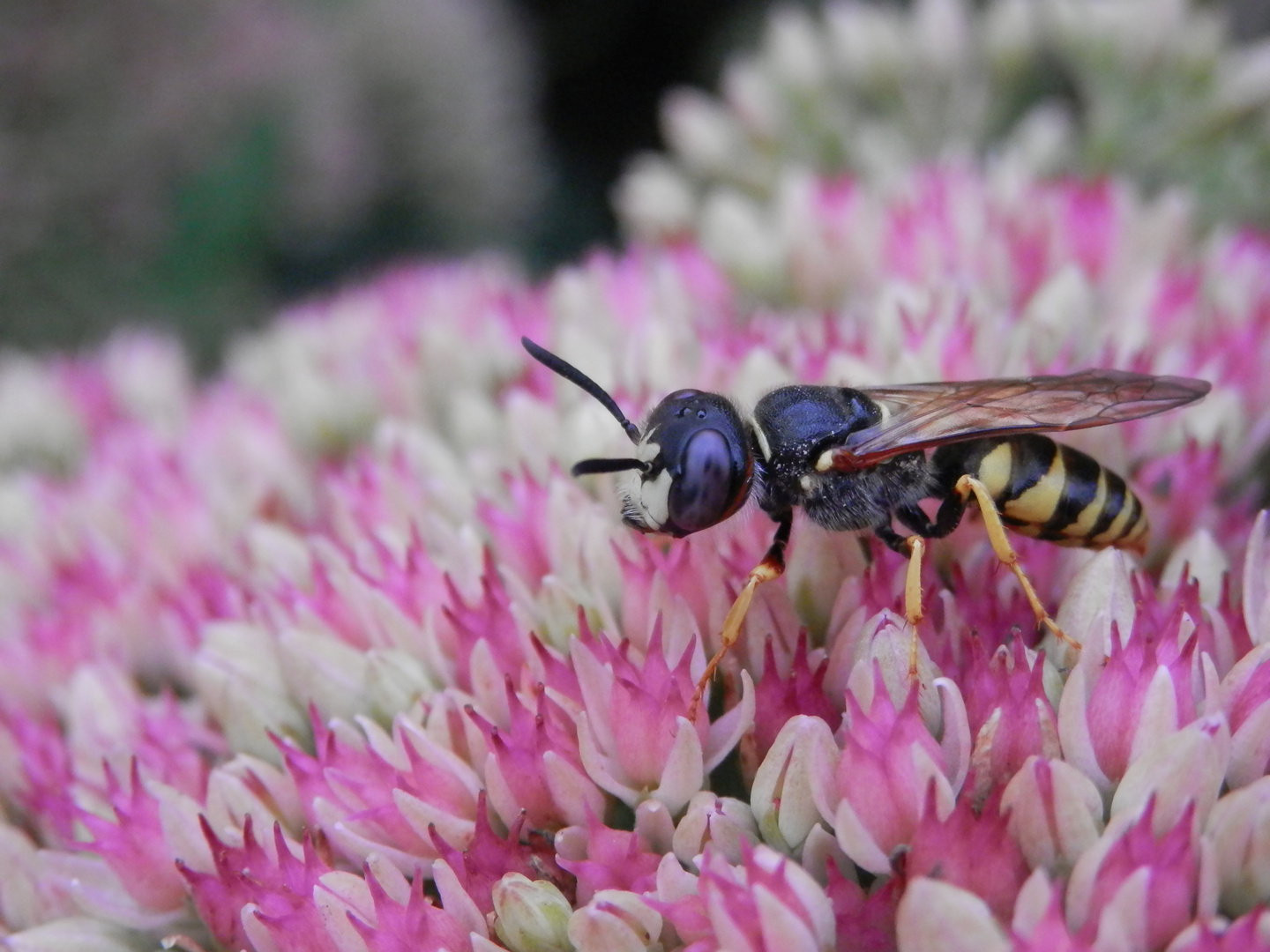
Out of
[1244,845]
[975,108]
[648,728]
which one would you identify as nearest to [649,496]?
[648,728]

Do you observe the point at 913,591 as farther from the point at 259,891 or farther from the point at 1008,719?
the point at 259,891

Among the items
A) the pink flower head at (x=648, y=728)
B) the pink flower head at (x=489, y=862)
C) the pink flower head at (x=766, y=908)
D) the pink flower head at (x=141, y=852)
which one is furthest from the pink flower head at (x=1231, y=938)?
the pink flower head at (x=141, y=852)

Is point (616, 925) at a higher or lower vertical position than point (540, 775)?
lower

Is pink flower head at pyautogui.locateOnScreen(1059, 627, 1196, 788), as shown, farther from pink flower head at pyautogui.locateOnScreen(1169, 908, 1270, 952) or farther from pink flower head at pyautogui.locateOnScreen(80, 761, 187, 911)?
pink flower head at pyautogui.locateOnScreen(80, 761, 187, 911)

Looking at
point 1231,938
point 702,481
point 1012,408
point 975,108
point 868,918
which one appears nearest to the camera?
point 1231,938

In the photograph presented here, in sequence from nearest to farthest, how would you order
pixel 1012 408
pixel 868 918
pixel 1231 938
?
1. pixel 1231 938
2. pixel 868 918
3. pixel 1012 408

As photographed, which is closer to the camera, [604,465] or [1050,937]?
[1050,937]

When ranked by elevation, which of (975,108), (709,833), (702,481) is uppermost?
(975,108)
